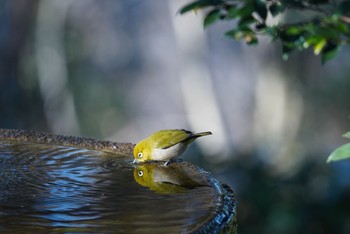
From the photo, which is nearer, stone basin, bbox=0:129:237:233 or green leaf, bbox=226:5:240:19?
stone basin, bbox=0:129:237:233

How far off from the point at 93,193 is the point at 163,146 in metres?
0.96

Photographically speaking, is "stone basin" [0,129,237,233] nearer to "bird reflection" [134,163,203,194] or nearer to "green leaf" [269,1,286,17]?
"bird reflection" [134,163,203,194]

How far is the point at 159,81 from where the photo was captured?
10539mm

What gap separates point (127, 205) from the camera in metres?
1.96

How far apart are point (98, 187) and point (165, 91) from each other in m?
8.30

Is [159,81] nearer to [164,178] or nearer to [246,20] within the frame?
[164,178]

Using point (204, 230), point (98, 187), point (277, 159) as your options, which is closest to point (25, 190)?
point (98, 187)

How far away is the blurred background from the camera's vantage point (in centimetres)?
907

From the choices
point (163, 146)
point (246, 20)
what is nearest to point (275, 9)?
point (246, 20)

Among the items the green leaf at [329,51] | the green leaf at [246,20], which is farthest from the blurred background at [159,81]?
the green leaf at [329,51]

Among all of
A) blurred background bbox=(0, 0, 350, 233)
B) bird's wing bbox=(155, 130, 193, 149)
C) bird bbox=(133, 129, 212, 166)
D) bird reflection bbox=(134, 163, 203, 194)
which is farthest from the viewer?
blurred background bbox=(0, 0, 350, 233)

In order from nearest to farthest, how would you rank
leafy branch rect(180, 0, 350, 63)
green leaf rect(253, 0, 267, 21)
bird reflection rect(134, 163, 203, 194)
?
leafy branch rect(180, 0, 350, 63), green leaf rect(253, 0, 267, 21), bird reflection rect(134, 163, 203, 194)

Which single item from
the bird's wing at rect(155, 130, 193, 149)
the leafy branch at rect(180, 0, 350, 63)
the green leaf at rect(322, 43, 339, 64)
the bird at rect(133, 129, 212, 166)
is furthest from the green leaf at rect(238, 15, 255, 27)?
the bird's wing at rect(155, 130, 193, 149)

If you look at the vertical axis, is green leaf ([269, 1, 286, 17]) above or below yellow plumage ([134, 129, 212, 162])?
above
